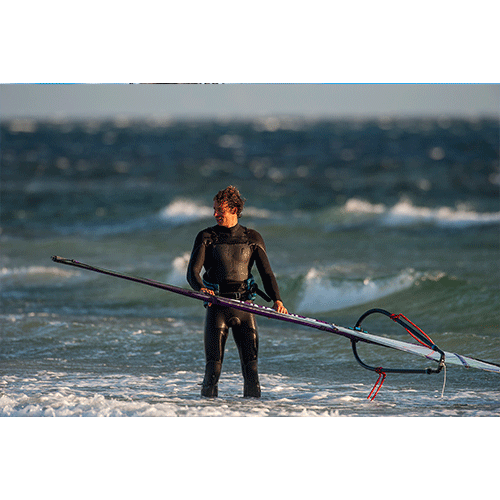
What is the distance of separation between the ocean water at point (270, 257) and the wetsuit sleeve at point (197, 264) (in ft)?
2.74

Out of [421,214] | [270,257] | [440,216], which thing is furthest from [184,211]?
[440,216]

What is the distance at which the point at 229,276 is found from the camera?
4.46 metres

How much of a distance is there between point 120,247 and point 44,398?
9577mm

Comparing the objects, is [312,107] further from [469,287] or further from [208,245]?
[208,245]

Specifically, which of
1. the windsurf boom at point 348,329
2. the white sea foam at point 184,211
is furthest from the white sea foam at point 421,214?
the windsurf boom at point 348,329

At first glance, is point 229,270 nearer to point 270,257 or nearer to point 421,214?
point 270,257

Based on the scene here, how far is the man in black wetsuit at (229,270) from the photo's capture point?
4461 mm

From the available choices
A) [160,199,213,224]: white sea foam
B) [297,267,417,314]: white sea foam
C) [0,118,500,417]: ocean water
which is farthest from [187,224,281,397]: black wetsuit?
[160,199,213,224]: white sea foam

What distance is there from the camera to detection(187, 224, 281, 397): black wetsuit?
446 cm

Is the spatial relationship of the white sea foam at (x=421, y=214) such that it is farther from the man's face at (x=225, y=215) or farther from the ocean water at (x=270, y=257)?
the man's face at (x=225, y=215)

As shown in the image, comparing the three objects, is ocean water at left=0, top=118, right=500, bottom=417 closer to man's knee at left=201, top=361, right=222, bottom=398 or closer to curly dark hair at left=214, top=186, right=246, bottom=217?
man's knee at left=201, top=361, right=222, bottom=398

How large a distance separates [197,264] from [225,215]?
363 millimetres

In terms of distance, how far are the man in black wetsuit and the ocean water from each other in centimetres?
45

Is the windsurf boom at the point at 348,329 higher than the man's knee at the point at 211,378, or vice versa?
the windsurf boom at the point at 348,329
